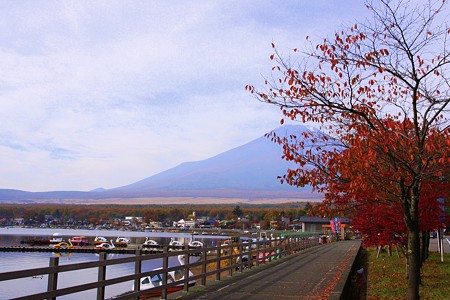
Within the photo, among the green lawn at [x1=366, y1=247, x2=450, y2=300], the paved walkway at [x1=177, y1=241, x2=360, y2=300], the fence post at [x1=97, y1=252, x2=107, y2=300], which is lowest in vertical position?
the green lawn at [x1=366, y1=247, x2=450, y2=300]

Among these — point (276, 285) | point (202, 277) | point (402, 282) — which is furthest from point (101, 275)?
point (402, 282)

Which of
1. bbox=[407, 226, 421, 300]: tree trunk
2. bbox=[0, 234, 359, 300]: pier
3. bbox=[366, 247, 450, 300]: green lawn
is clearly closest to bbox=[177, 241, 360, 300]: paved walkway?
bbox=[0, 234, 359, 300]: pier

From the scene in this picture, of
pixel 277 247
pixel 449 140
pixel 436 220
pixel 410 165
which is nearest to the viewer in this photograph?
pixel 449 140

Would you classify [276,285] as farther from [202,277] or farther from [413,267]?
[413,267]

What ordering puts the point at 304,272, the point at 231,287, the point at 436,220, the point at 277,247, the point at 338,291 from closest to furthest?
1. the point at 338,291
2. the point at 231,287
3. the point at 436,220
4. the point at 304,272
5. the point at 277,247

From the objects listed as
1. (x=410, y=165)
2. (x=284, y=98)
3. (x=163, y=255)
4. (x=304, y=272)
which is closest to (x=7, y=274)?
(x=163, y=255)

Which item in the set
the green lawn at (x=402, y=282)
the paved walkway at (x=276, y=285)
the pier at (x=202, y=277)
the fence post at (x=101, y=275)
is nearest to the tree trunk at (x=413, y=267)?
the paved walkway at (x=276, y=285)

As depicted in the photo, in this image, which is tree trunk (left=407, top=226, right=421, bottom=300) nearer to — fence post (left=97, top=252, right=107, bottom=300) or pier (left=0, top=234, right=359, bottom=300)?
pier (left=0, top=234, right=359, bottom=300)

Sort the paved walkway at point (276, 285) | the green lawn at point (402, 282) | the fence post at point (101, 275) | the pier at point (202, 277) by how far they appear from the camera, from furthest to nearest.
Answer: the green lawn at point (402, 282)
the paved walkway at point (276, 285)
the fence post at point (101, 275)
the pier at point (202, 277)

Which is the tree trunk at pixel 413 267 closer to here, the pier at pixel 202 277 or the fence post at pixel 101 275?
the pier at pixel 202 277

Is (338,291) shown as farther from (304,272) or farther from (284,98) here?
(304,272)

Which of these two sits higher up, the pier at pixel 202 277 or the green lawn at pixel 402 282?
the pier at pixel 202 277

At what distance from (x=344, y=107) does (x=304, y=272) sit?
11262mm

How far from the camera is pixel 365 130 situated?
10.5m
